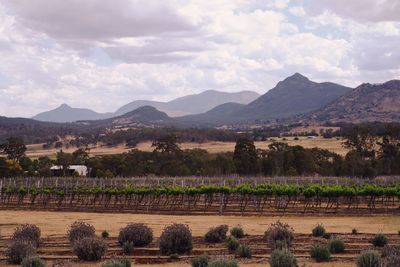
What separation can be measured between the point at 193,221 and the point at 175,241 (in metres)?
20.2

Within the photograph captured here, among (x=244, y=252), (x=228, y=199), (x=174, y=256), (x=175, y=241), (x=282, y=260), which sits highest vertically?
(x=282, y=260)

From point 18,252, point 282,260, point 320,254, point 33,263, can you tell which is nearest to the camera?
point 282,260

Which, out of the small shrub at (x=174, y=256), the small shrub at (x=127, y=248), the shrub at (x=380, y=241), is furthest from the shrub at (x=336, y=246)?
the small shrub at (x=127, y=248)

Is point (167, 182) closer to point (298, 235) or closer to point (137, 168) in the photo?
point (137, 168)

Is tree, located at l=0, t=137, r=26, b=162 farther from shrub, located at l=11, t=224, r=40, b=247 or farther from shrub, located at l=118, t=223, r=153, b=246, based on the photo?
shrub, located at l=118, t=223, r=153, b=246

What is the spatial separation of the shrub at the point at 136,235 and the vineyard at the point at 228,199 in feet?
80.6

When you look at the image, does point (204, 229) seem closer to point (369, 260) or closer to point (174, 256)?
point (174, 256)

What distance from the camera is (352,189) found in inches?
2152

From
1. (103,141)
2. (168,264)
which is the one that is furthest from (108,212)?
(103,141)

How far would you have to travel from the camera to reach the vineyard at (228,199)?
55719mm

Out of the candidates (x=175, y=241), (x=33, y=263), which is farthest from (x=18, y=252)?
(x=175, y=241)

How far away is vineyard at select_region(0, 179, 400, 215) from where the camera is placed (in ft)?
183

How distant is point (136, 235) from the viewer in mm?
31438

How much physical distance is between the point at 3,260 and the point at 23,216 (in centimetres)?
2917
